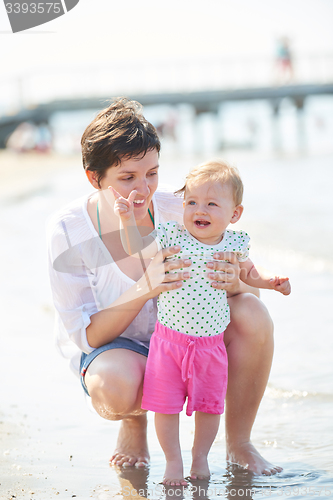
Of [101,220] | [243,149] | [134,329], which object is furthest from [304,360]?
[243,149]

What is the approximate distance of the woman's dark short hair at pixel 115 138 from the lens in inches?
94.3

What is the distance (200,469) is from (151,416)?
29.6 inches

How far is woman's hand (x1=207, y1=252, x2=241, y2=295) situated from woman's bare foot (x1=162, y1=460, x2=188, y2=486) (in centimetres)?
65

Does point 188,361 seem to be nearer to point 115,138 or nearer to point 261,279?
point 261,279

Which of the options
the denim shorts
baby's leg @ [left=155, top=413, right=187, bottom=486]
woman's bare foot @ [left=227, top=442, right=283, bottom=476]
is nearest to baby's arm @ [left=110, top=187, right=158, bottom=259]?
the denim shorts

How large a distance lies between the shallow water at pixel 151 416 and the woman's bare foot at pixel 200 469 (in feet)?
0.15

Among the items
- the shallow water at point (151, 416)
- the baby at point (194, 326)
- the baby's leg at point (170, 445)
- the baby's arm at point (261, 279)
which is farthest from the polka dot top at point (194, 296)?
the shallow water at point (151, 416)

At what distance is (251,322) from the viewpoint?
7.95ft

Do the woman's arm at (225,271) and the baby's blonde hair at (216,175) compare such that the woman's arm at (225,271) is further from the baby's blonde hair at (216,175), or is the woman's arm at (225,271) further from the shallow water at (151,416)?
the shallow water at (151,416)

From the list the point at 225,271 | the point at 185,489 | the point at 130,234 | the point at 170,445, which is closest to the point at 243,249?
the point at 225,271

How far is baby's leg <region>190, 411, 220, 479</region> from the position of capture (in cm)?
228

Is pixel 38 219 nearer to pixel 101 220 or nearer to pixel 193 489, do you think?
pixel 101 220

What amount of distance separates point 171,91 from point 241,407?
2392 centimetres

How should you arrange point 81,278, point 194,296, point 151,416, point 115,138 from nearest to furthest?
point 194,296 < point 115,138 < point 81,278 < point 151,416
